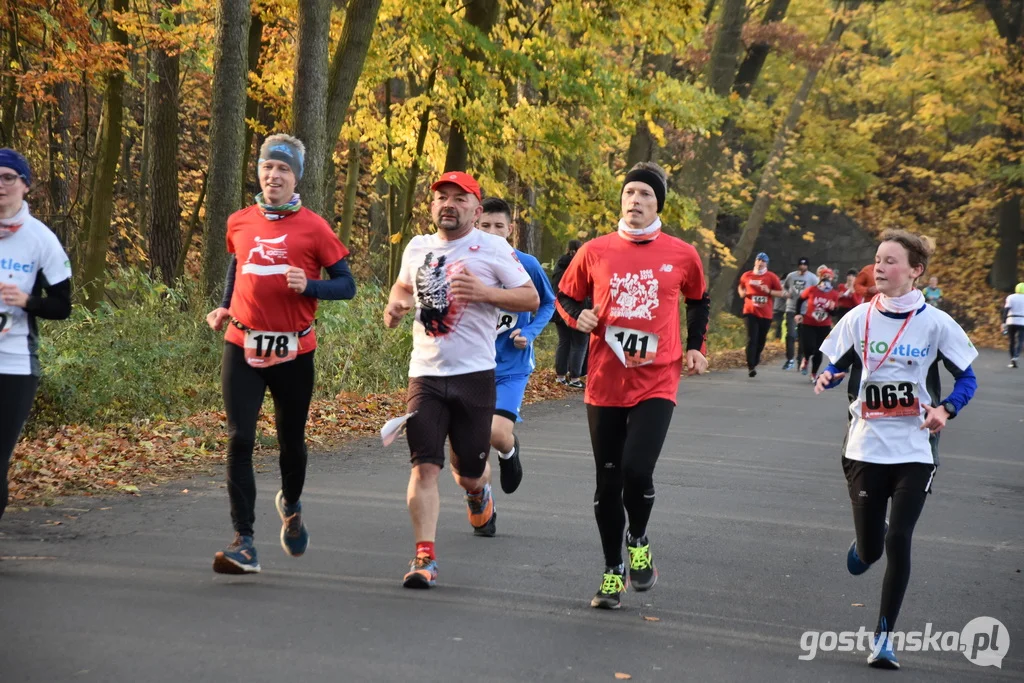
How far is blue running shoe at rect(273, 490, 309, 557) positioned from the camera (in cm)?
698

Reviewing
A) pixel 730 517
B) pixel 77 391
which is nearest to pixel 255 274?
pixel 730 517

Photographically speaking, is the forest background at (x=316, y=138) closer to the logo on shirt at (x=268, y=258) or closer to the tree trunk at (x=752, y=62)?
the tree trunk at (x=752, y=62)

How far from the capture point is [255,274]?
668 centimetres

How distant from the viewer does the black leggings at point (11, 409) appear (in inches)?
246

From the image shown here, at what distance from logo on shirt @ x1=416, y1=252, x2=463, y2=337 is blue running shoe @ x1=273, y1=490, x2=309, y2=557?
1.17m

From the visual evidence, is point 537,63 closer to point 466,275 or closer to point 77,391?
point 77,391

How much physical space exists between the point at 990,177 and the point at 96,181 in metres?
37.1

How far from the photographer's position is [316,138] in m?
15.9

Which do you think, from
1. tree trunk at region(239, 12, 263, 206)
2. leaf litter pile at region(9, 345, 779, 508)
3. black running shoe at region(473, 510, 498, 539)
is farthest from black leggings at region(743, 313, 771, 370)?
black running shoe at region(473, 510, 498, 539)

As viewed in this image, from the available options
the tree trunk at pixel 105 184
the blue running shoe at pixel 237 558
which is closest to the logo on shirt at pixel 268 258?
the blue running shoe at pixel 237 558

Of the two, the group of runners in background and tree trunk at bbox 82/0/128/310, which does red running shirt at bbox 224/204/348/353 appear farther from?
tree trunk at bbox 82/0/128/310

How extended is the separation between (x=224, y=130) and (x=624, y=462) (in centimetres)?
1078

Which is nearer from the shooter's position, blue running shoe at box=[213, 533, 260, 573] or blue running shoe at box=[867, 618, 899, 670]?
blue running shoe at box=[867, 618, 899, 670]

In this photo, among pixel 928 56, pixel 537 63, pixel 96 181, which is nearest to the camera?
pixel 96 181
